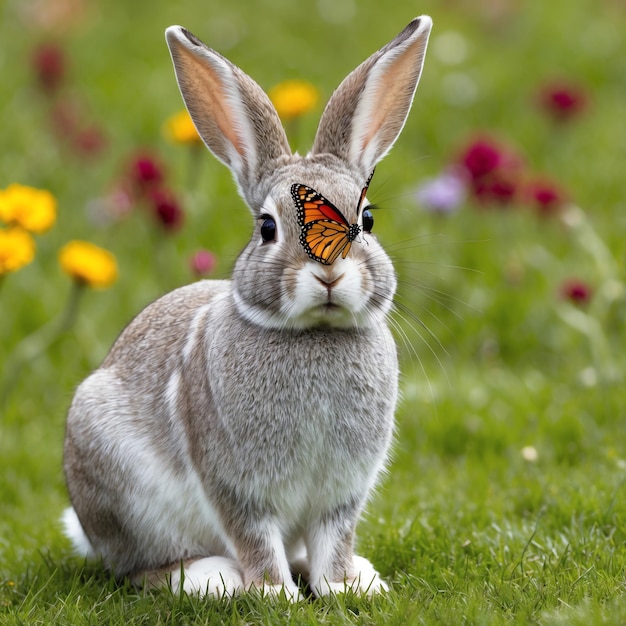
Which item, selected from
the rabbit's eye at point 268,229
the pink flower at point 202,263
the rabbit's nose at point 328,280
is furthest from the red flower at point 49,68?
the rabbit's nose at point 328,280

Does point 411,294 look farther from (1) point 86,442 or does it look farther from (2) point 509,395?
(1) point 86,442

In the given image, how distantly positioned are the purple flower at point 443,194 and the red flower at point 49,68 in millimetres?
3418

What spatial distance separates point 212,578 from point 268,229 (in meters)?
1.34

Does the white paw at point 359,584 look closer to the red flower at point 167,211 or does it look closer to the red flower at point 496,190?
the red flower at point 167,211

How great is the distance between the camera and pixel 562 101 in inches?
324

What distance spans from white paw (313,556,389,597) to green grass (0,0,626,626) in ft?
0.26

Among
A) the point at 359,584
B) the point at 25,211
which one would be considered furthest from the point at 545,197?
the point at 359,584

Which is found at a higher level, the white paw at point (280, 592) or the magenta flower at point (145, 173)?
the magenta flower at point (145, 173)

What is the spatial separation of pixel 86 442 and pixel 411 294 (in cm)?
360

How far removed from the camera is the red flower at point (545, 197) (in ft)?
22.8

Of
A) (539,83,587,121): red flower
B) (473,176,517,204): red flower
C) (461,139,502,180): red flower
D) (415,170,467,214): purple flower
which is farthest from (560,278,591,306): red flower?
(539,83,587,121): red flower

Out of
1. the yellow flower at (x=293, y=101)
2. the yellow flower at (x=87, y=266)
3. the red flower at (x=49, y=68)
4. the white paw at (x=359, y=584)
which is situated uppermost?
the red flower at (x=49, y=68)

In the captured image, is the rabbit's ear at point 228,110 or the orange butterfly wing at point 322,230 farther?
the rabbit's ear at point 228,110

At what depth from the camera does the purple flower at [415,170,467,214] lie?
23.9ft
